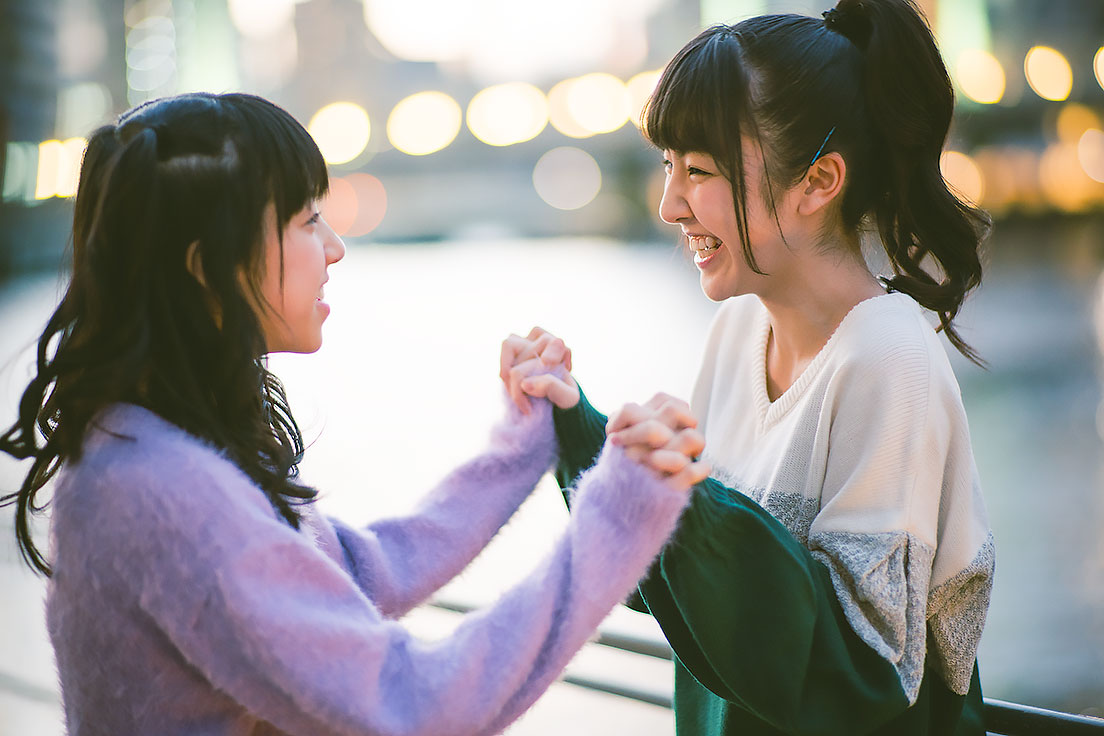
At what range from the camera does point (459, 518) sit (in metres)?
1.26

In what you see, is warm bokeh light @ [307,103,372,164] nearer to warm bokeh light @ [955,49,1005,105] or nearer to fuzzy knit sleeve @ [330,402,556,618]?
warm bokeh light @ [955,49,1005,105]

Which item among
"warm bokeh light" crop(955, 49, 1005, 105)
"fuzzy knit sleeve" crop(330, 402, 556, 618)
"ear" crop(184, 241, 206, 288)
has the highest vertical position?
"warm bokeh light" crop(955, 49, 1005, 105)

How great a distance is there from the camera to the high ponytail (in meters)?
1.18

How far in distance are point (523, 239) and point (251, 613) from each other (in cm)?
3000

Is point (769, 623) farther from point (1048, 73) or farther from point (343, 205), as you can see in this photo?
point (1048, 73)

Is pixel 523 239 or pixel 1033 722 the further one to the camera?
pixel 523 239

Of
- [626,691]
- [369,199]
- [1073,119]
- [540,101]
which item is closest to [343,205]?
[369,199]

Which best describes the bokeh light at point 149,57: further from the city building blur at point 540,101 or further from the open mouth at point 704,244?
the city building blur at point 540,101

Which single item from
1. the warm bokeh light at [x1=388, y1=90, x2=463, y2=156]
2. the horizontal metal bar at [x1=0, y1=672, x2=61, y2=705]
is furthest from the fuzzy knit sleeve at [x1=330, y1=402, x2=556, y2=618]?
the warm bokeh light at [x1=388, y1=90, x2=463, y2=156]

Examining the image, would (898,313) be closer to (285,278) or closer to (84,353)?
(285,278)

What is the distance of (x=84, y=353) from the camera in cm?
97

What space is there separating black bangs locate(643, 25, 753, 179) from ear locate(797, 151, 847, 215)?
10 cm

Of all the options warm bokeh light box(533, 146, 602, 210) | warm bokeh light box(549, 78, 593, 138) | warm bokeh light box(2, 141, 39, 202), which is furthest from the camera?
warm bokeh light box(533, 146, 602, 210)

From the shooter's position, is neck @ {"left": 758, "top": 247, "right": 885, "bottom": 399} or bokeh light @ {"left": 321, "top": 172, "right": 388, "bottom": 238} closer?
neck @ {"left": 758, "top": 247, "right": 885, "bottom": 399}
